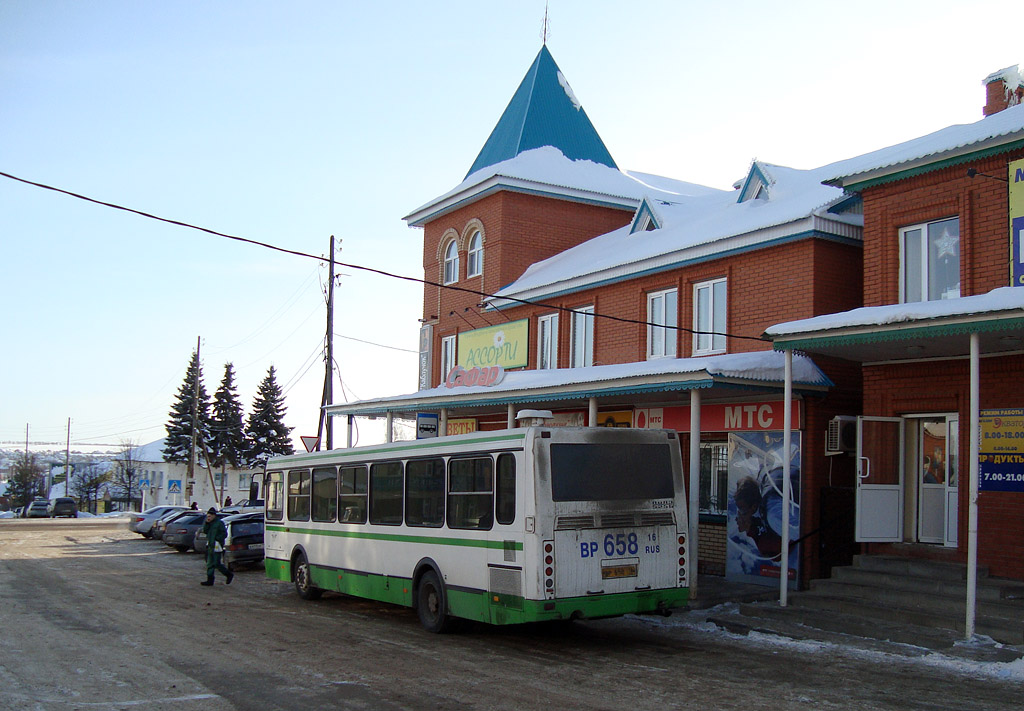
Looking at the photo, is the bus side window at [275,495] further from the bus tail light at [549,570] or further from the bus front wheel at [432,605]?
the bus tail light at [549,570]

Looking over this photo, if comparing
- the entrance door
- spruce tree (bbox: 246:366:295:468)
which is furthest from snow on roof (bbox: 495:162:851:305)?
spruce tree (bbox: 246:366:295:468)

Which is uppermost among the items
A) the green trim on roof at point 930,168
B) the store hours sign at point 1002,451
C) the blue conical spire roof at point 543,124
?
the blue conical spire roof at point 543,124

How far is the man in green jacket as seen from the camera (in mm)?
18719

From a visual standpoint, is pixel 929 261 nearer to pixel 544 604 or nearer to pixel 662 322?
pixel 662 322

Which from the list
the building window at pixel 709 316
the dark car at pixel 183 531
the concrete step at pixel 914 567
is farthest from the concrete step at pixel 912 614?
the dark car at pixel 183 531

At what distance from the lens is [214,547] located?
18828mm

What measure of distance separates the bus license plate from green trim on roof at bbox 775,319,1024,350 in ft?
14.4

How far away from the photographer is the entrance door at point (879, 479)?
48.2 ft

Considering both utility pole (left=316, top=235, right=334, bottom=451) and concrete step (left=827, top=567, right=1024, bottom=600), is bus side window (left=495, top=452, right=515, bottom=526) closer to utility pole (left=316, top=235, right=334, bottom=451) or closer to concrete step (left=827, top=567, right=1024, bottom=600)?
concrete step (left=827, top=567, right=1024, bottom=600)

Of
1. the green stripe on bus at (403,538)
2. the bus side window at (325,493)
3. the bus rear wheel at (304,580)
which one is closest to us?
the green stripe on bus at (403,538)

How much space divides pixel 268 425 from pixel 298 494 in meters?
56.3

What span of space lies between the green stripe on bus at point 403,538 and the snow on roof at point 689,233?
879cm

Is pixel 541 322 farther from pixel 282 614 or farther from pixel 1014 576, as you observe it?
pixel 1014 576

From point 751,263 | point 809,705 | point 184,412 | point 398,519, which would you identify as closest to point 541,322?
point 751,263
